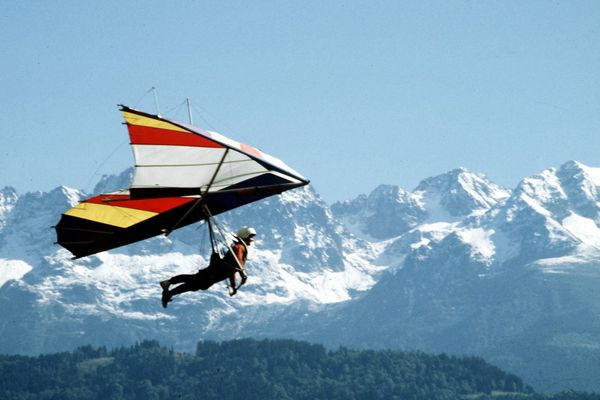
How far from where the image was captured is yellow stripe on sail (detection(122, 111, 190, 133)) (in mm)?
49406

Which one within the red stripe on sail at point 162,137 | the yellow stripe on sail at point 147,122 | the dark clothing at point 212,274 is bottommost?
the dark clothing at point 212,274

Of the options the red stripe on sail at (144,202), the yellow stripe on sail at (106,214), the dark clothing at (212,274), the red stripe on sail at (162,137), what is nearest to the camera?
the red stripe on sail at (162,137)

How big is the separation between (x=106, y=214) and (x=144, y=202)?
3.23 m

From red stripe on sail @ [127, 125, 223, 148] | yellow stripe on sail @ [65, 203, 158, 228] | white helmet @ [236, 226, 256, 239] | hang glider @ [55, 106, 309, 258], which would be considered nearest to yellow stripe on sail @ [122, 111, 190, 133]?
hang glider @ [55, 106, 309, 258]

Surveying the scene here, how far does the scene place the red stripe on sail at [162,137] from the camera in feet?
164

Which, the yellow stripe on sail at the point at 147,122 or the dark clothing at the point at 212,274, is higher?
the yellow stripe on sail at the point at 147,122

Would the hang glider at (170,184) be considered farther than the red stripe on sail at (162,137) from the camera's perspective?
Yes

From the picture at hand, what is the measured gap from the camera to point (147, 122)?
1967 inches

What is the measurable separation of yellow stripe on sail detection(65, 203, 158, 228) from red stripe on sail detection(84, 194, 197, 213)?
280 mm

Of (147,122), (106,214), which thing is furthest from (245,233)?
(106,214)

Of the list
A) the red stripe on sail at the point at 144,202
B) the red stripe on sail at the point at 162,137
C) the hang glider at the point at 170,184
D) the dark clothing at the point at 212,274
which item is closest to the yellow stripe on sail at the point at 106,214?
Answer: the hang glider at the point at 170,184

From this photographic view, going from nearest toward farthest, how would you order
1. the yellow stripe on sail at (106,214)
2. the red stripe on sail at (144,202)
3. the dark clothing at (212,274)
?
the dark clothing at (212,274)
the red stripe on sail at (144,202)
the yellow stripe on sail at (106,214)

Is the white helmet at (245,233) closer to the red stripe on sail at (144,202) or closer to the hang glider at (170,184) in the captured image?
the hang glider at (170,184)

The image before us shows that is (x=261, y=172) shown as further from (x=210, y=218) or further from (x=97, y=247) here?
(x=97, y=247)
